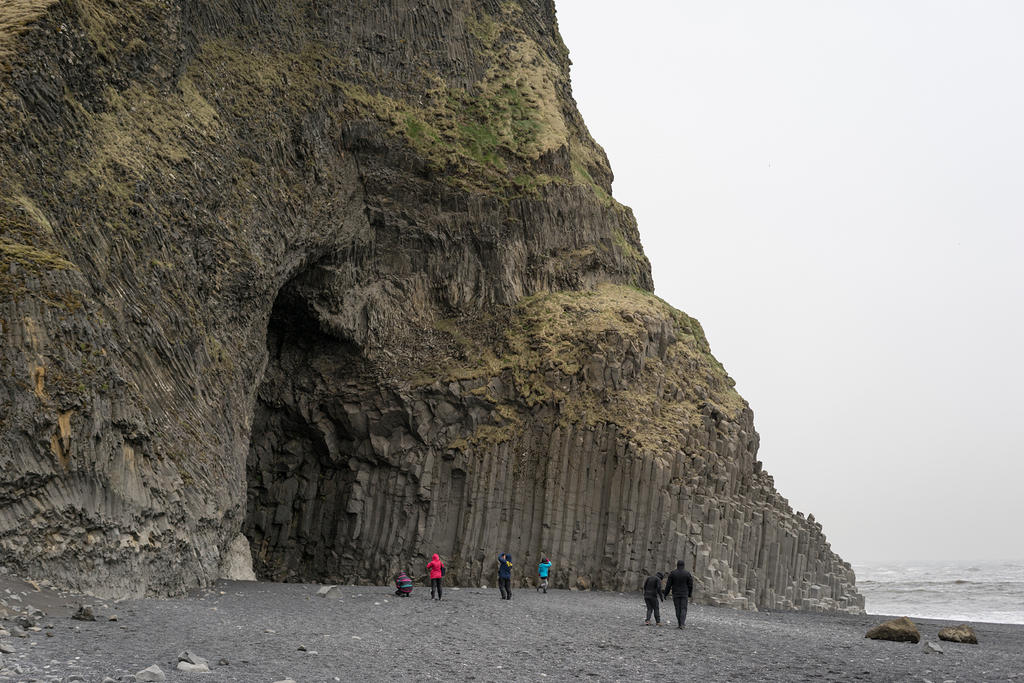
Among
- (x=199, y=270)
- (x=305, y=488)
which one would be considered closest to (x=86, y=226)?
(x=199, y=270)

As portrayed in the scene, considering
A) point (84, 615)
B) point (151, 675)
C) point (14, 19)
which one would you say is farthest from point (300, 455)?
point (151, 675)

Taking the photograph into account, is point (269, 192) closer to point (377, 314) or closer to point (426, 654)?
point (377, 314)

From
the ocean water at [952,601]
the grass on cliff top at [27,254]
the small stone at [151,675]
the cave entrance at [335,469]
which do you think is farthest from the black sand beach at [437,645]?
the ocean water at [952,601]

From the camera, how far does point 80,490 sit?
64.6 ft

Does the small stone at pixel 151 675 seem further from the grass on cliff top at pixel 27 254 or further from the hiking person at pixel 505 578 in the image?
the hiking person at pixel 505 578

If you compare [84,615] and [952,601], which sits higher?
[952,601]

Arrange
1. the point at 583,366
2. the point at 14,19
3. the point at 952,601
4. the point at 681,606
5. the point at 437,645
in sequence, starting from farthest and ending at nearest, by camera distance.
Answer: the point at 952,601, the point at 583,366, the point at 14,19, the point at 681,606, the point at 437,645

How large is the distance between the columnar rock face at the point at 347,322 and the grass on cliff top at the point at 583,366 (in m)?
0.13

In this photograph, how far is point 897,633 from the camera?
Result: 72.3 ft

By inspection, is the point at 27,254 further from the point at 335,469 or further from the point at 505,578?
the point at 335,469

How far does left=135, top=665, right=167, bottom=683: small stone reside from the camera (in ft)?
34.3

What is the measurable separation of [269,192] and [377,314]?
7.37 m

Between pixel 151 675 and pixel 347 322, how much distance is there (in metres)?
25.8

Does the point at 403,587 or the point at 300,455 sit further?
the point at 300,455
